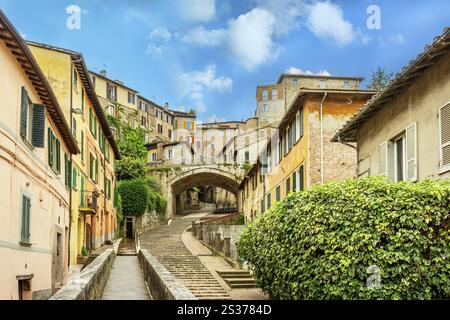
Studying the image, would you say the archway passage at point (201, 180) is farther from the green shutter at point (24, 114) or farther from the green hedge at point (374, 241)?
the green hedge at point (374, 241)

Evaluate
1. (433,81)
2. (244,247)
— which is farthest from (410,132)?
(244,247)

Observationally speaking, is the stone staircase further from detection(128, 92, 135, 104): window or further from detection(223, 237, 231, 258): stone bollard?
detection(128, 92, 135, 104): window

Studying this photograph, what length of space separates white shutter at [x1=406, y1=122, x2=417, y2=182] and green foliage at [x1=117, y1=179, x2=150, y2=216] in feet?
129

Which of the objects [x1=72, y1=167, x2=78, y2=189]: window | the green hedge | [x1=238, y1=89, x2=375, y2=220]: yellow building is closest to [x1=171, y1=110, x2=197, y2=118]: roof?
[x1=72, y1=167, x2=78, y2=189]: window

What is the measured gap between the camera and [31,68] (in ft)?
46.0

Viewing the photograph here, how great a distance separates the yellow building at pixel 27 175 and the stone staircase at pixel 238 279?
592 centimetres

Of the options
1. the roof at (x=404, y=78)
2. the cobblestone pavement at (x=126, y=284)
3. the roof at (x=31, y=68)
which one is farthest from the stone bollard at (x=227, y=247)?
the roof at (x=404, y=78)

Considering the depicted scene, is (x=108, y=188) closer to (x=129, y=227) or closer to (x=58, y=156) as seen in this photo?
(x=129, y=227)

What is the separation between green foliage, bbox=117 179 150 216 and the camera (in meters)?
51.1

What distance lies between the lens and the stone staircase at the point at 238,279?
20562mm
